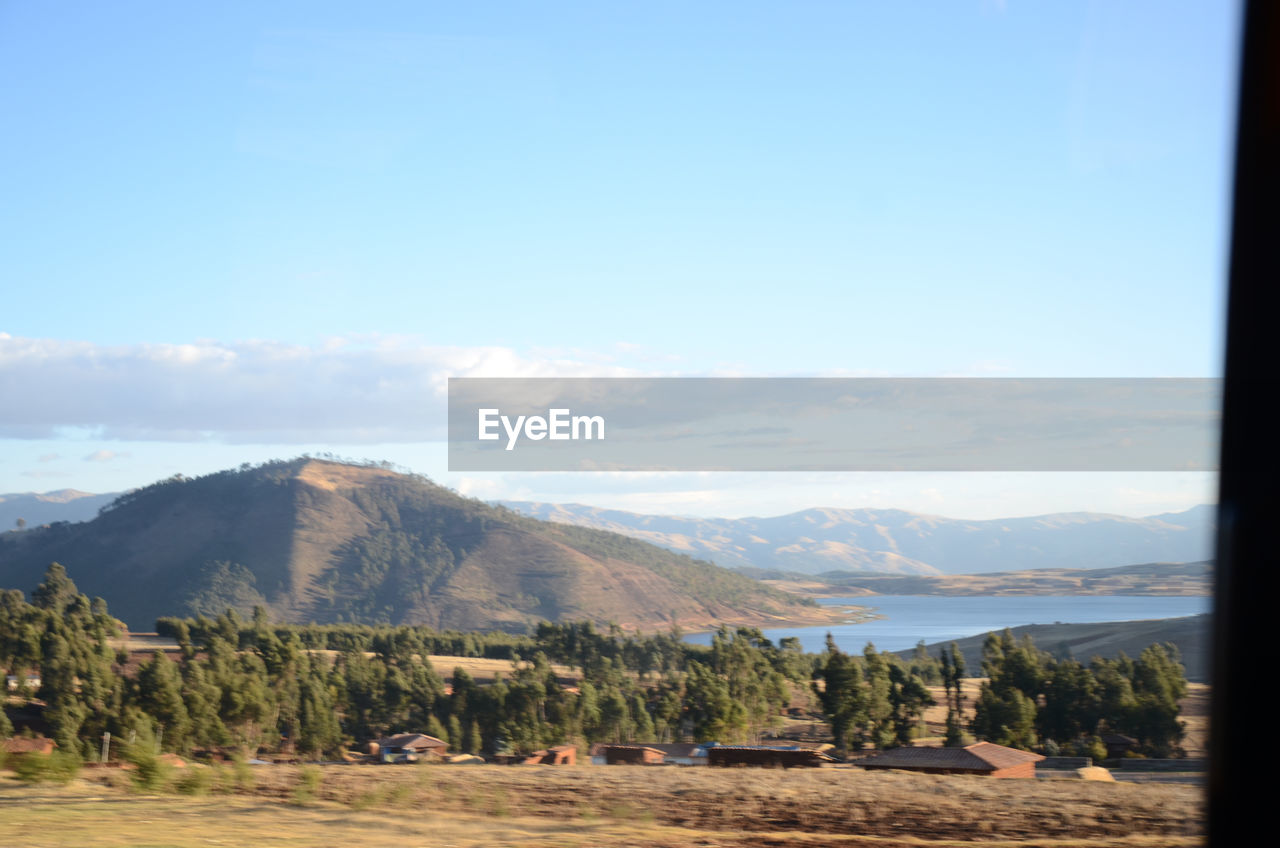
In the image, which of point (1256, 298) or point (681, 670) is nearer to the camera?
point (1256, 298)

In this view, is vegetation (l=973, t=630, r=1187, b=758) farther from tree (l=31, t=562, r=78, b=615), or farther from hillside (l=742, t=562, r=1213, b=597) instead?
tree (l=31, t=562, r=78, b=615)

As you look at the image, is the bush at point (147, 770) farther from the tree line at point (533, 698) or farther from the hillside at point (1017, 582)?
the hillside at point (1017, 582)

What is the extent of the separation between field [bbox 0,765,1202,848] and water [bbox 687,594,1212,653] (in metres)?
62.4

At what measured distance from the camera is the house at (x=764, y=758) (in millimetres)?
14031

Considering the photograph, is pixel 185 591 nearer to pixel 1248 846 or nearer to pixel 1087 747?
pixel 1087 747

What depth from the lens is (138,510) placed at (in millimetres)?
138250

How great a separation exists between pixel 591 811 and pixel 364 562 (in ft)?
382

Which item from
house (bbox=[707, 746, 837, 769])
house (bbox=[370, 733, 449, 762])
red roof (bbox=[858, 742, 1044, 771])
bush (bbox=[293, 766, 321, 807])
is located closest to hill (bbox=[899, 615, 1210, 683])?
house (bbox=[370, 733, 449, 762])

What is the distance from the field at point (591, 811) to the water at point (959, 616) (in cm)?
6240

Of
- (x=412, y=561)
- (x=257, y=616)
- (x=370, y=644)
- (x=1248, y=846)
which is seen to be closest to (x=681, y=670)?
(x=370, y=644)

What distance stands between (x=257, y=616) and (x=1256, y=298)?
201 feet

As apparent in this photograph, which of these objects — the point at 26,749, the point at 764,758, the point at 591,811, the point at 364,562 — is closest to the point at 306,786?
the point at 591,811

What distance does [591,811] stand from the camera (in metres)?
8.51

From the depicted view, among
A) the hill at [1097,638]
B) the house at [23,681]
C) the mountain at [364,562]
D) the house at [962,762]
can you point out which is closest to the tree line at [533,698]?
the house at [23,681]
